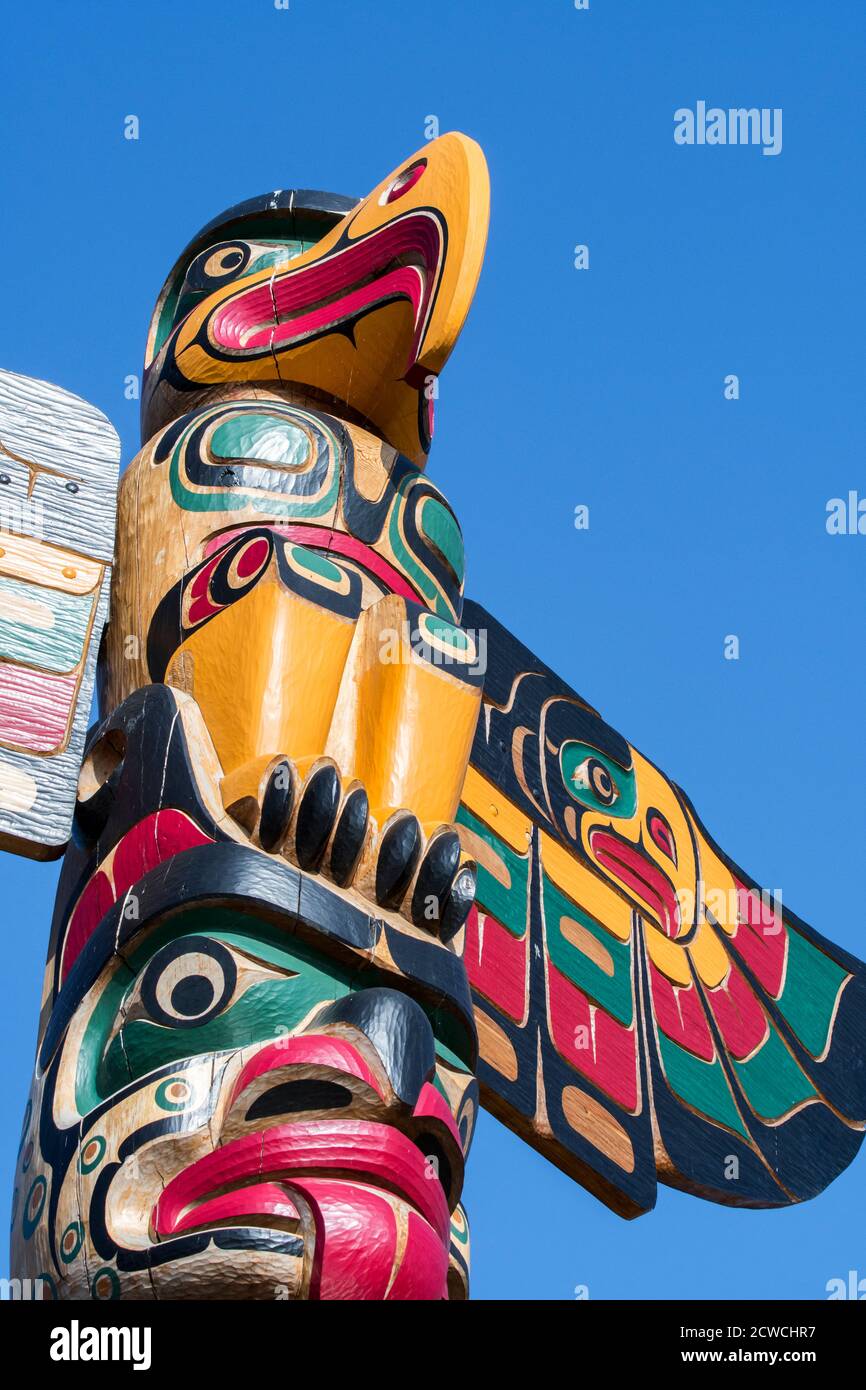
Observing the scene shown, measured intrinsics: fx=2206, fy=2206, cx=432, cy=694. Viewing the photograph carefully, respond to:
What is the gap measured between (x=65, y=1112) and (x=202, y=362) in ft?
8.94

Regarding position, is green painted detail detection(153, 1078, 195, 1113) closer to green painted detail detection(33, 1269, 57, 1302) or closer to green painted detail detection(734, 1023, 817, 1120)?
green painted detail detection(33, 1269, 57, 1302)

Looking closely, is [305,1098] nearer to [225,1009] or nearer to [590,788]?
[225,1009]

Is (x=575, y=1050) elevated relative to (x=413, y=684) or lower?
lower

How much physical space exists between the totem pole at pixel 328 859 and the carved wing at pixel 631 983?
0.01 meters

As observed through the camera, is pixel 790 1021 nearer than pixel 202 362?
No

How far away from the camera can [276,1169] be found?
4.46 metres

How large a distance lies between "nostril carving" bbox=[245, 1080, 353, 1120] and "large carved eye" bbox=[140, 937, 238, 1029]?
325 millimetres

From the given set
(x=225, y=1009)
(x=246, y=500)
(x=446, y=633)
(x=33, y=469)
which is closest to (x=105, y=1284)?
(x=225, y=1009)

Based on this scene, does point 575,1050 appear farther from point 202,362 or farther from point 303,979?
point 202,362

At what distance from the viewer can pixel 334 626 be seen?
5.60 meters

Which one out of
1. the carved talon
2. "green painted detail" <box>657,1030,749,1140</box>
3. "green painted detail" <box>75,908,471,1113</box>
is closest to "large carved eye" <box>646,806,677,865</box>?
"green painted detail" <box>657,1030,749,1140</box>

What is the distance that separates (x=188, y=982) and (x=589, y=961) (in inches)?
84.3
